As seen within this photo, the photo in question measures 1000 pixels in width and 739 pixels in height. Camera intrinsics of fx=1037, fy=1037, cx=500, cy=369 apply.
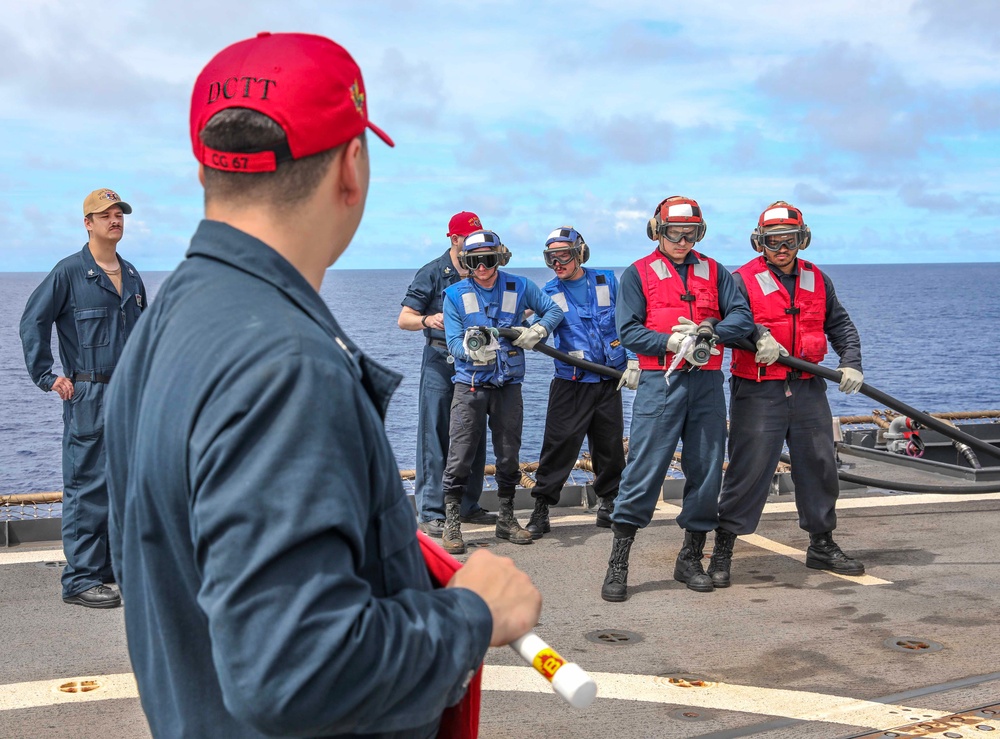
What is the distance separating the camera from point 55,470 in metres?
27.4

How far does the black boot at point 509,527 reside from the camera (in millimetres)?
7367

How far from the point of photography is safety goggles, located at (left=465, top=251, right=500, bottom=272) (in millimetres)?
7258

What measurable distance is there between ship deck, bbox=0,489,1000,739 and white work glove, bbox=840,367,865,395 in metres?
1.17

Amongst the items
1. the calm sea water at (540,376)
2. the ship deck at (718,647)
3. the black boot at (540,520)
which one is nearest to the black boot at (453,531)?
the ship deck at (718,647)

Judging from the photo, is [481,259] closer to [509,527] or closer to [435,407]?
[435,407]

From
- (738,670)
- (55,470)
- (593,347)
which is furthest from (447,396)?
(55,470)

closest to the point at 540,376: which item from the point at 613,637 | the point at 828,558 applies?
the point at 828,558

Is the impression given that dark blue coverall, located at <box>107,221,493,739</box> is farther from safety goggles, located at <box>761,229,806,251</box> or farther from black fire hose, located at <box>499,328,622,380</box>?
black fire hose, located at <box>499,328,622,380</box>

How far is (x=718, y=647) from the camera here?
16.7ft

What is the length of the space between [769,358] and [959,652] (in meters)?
→ 1.93

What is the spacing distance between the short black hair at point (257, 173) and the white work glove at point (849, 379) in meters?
5.46

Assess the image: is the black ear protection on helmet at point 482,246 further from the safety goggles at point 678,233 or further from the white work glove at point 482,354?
the safety goggles at point 678,233

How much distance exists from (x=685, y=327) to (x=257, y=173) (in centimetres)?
480

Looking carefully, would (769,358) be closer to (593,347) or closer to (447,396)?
(593,347)
